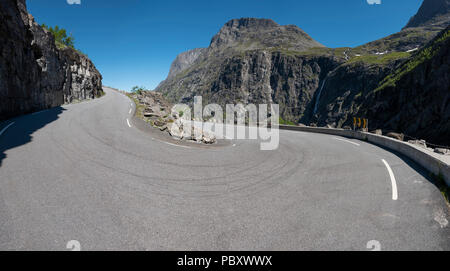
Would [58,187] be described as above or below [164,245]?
above

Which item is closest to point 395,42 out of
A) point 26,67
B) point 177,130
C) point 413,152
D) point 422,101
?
point 422,101

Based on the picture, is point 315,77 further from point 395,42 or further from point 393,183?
point 393,183

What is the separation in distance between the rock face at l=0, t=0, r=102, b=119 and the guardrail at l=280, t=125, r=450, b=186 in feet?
72.5

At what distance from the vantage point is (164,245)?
317 centimetres

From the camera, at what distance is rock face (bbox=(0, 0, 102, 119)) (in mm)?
13365

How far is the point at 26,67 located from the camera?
53.5 feet

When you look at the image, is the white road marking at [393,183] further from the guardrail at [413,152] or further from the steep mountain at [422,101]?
the steep mountain at [422,101]

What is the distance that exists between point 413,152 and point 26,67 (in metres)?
27.0

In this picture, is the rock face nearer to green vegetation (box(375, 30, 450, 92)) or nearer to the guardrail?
the guardrail

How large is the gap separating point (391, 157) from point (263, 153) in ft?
20.2

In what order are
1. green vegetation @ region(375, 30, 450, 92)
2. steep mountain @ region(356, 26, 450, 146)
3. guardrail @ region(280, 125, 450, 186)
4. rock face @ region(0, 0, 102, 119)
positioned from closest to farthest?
1. guardrail @ region(280, 125, 450, 186)
2. rock face @ region(0, 0, 102, 119)
3. steep mountain @ region(356, 26, 450, 146)
4. green vegetation @ region(375, 30, 450, 92)

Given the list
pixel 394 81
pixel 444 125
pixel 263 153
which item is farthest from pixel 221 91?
pixel 263 153

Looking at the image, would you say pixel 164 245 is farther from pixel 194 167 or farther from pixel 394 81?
pixel 394 81

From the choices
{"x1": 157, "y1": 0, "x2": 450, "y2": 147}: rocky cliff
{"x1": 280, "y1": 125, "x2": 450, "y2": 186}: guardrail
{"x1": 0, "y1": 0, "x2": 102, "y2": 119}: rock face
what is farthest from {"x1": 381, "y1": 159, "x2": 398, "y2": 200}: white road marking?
{"x1": 157, "y1": 0, "x2": 450, "y2": 147}: rocky cliff
